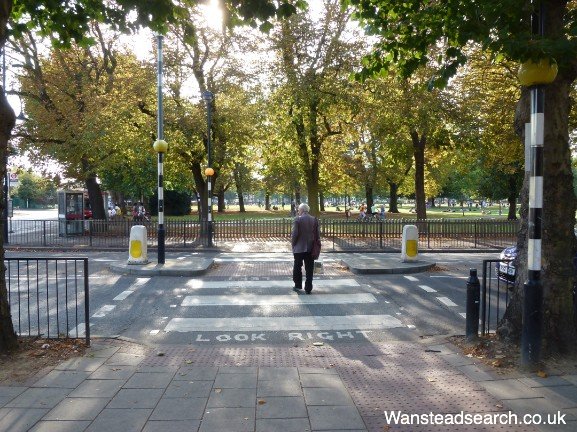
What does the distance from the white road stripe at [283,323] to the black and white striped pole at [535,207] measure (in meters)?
2.67

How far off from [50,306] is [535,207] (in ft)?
25.9

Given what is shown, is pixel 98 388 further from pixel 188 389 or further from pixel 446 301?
pixel 446 301

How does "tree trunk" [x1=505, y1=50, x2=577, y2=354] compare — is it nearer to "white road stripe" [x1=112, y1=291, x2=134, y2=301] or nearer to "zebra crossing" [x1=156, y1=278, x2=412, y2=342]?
"zebra crossing" [x1=156, y1=278, x2=412, y2=342]

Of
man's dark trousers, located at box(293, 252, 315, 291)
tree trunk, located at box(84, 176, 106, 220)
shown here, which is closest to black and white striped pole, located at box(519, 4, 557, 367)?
man's dark trousers, located at box(293, 252, 315, 291)

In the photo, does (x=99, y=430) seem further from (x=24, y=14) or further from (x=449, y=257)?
(x=449, y=257)

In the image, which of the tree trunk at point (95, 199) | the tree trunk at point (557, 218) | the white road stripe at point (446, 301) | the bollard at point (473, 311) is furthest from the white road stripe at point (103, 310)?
the tree trunk at point (95, 199)

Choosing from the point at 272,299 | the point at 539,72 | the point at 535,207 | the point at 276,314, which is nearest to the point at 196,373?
the point at 276,314

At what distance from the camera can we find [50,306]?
867cm

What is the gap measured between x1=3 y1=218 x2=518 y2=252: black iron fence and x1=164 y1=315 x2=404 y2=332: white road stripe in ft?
38.7

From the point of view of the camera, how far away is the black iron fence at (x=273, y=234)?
68.5 feet

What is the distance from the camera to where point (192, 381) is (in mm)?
4797

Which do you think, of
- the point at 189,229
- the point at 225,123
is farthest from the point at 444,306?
the point at 225,123

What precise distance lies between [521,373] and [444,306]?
13.3 feet

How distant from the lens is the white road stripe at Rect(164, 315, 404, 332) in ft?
24.2
